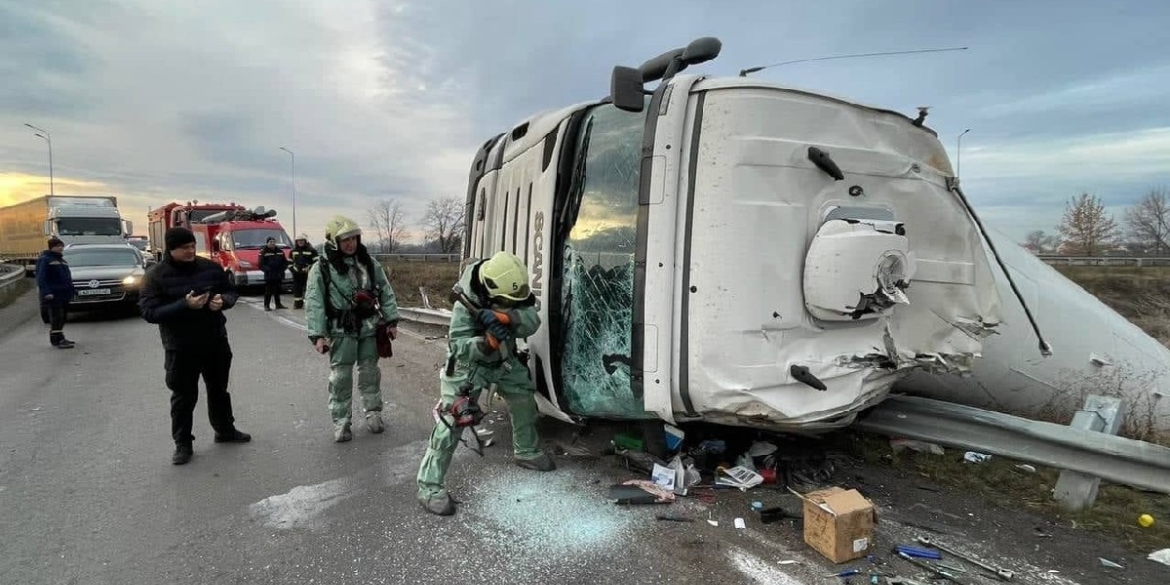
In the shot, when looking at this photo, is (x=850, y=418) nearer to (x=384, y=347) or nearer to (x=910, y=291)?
(x=910, y=291)

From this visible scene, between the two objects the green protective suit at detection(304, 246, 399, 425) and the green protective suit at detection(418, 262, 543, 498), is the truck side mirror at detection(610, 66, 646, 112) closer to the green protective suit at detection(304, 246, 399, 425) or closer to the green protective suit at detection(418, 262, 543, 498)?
the green protective suit at detection(418, 262, 543, 498)

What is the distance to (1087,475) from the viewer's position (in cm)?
315

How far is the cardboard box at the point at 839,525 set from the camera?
2.72 metres

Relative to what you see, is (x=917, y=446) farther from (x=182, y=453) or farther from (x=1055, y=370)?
(x=182, y=453)

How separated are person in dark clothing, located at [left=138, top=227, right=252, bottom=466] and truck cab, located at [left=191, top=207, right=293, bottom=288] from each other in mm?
11481

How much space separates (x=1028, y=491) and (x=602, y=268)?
2796mm

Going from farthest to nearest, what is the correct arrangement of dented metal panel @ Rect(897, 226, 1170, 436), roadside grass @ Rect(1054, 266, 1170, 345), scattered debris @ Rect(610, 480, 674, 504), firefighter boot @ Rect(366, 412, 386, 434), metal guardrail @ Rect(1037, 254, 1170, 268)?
metal guardrail @ Rect(1037, 254, 1170, 268)
roadside grass @ Rect(1054, 266, 1170, 345)
firefighter boot @ Rect(366, 412, 386, 434)
dented metal panel @ Rect(897, 226, 1170, 436)
scattered debris @ Rect(610, 480, 674, 504)

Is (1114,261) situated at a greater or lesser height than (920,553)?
greater

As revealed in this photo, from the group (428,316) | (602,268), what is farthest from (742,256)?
(428,316)

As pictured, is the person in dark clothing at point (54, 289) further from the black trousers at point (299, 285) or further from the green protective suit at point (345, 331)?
the green protective suit at point (345, 331)

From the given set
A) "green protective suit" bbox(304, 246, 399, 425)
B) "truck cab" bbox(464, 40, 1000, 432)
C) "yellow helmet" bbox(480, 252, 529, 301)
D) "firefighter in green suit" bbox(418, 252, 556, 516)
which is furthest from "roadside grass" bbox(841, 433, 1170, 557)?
"green protective suit" bbox(304, 246, 399, 425)

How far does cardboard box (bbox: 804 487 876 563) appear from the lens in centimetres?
272

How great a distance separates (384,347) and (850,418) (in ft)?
11.2

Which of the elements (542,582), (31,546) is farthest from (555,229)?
(31,546)
